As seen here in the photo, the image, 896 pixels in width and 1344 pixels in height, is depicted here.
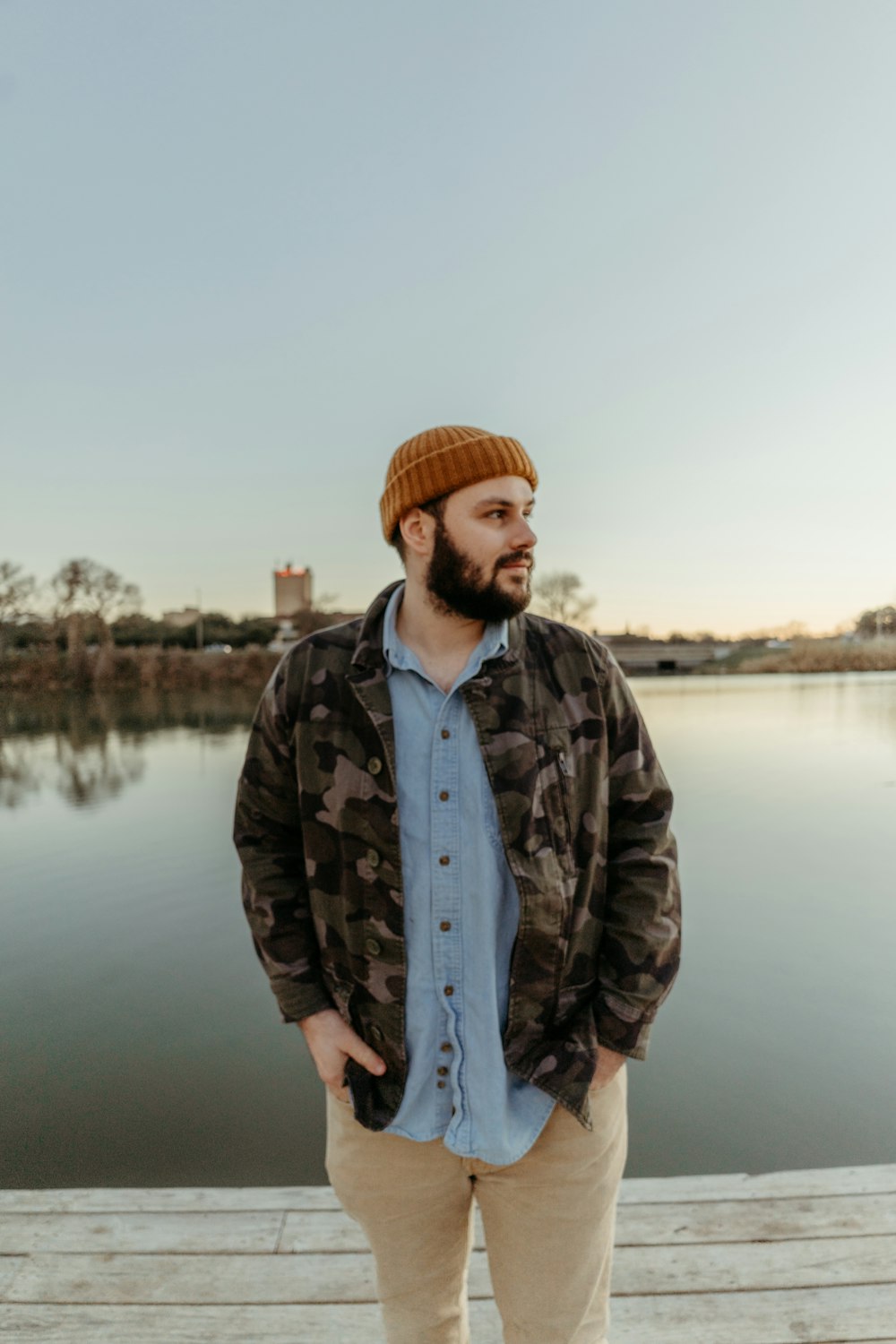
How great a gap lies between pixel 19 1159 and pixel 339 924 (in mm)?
3542

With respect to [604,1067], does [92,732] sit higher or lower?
lower

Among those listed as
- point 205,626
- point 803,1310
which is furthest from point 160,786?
point 205,626

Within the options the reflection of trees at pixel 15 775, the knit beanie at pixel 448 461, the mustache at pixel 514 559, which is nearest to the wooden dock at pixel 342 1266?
the mustache at pixel 514 559

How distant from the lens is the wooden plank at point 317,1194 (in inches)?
86.1

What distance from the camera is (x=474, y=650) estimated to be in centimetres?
141

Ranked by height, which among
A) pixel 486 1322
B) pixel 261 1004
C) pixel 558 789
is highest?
pixel 558 789

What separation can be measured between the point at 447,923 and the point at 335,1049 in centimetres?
33

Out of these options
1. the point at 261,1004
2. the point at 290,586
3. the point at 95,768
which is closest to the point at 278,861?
the point at 261,1004

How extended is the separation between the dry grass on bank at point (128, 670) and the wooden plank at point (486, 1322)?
39600 mm

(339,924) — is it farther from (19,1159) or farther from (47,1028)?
(47,1028)

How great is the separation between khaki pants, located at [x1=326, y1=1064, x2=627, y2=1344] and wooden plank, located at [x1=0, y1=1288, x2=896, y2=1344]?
1.53ft

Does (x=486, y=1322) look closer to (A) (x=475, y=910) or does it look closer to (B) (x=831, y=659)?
(A) (x=475, y=910)

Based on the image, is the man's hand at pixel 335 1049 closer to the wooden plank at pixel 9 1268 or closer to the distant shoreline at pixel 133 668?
the wooden plank at pixel 9 1268

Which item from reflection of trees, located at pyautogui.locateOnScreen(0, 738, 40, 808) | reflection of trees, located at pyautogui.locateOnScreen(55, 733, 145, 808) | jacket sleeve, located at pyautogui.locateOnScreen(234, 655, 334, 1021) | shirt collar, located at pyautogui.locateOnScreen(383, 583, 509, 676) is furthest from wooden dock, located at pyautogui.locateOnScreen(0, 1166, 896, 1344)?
reflection of trees, located at pyautogui.locateOnScreen(0, 738, 40, 808)
